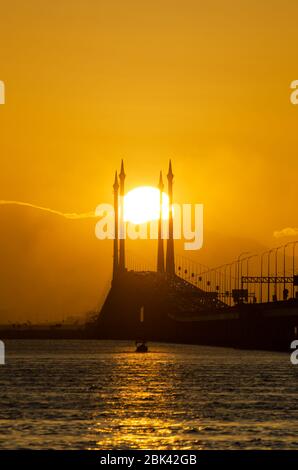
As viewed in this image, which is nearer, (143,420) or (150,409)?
(143,420)

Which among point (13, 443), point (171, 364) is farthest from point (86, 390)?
point (171, 364)

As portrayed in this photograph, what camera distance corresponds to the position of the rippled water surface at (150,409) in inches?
2442

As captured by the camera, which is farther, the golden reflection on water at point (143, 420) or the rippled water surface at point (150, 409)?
the rippled water surface at point (150, 409)

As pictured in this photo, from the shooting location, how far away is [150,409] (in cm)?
8212

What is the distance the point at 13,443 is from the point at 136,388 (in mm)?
46773

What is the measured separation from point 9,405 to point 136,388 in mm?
24199

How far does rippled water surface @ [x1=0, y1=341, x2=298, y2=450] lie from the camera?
6203 centimetres

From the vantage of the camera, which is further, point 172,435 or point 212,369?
point 212,369

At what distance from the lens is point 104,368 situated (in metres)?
151

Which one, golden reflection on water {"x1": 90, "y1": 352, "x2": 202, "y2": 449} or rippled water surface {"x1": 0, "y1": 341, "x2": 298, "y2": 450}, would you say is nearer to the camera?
golden reflection on water {"x1": 90, "y1": 352, "x2": 202, "y2": 449}
